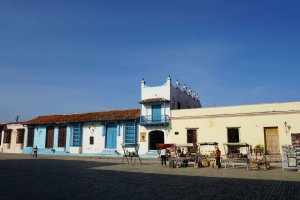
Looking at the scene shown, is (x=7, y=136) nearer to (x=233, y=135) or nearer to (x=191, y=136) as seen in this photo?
(x=191, y=136)

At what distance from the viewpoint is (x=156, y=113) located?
99.6 feet

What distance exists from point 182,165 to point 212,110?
9.40 metres

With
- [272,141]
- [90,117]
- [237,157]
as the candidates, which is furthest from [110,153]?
[272,141]

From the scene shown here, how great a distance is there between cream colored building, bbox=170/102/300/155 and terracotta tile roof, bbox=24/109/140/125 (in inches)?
209

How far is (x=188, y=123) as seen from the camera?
28438 millimetres

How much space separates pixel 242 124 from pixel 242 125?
0.30ft

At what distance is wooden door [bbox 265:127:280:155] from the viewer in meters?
24.2

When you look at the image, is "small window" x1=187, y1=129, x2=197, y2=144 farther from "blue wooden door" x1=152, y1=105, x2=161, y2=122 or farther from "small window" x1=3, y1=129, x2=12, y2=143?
"small window" x1=3, y1=129, x2=12, y2=143

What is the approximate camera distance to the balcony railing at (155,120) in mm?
29263

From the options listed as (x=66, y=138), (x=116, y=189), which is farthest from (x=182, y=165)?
(x=66, y=138)

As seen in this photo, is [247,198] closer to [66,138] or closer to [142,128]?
[142,128]

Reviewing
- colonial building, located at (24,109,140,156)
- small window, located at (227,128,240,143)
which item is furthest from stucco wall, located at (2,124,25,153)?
small window, located at (227,128,240,143)

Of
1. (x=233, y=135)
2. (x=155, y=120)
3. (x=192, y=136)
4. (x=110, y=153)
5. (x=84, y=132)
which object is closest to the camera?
(x=233, y=135)

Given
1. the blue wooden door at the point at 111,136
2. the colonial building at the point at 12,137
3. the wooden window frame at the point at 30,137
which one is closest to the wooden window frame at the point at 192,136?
the blue wooden door at the point at 111,136
